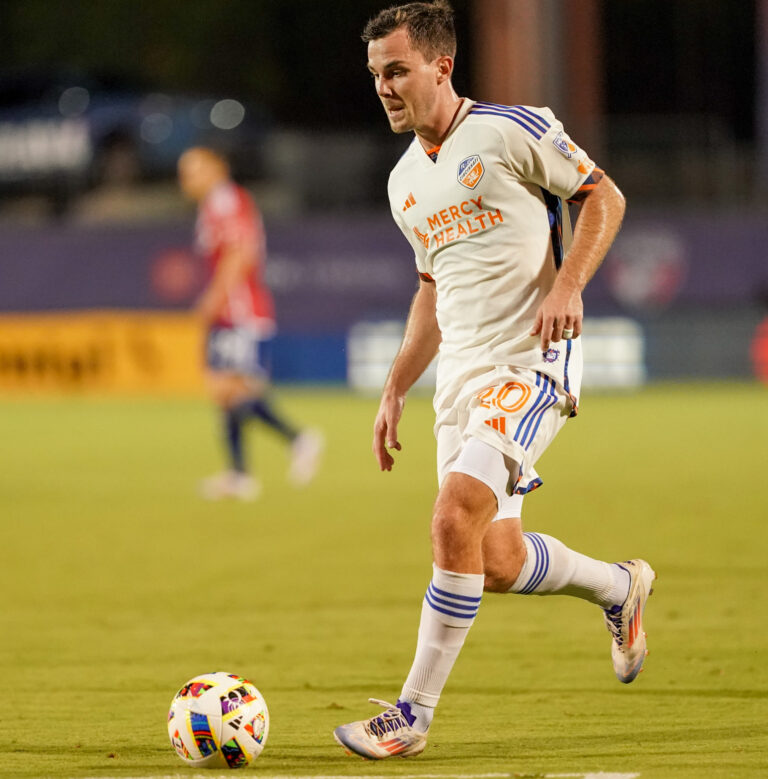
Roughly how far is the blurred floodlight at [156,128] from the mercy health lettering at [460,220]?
21.1m

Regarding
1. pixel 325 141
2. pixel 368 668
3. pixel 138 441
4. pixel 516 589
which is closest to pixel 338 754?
pixel 516 589

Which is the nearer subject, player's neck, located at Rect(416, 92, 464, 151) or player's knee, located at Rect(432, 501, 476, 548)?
player's knee, located at Rect(432, 501, 476, 548)

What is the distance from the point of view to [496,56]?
89.3 feet

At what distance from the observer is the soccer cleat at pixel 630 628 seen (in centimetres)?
564

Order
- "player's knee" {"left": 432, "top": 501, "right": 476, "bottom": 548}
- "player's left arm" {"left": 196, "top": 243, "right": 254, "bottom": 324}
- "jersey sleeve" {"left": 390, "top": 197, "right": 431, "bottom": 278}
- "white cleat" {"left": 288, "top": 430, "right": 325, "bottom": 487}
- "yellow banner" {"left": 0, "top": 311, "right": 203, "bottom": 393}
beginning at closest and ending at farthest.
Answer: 1. "player's knee" {"left": 432, "top": 501, "right": 476, "bottom": 548}
2. "jersey sleeve" {"left": 390, "top": 197, "right": 431, "bottom": 278}
3. "player's left arm" {"left": 196, "top": 243, "right": 254, "bottom": 324}
4. "white cleat" {"left": 288, "top": 430, "right": 325, "bottom": 487}
5. "yellow banner" {"left": 0, "top": 311, "right": 203, "bottom": 393}

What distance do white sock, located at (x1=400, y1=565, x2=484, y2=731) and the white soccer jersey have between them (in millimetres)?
683

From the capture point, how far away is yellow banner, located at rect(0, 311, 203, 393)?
22219 mm

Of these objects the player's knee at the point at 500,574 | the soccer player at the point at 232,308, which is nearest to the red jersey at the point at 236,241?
the soccer player at the point at 232,308

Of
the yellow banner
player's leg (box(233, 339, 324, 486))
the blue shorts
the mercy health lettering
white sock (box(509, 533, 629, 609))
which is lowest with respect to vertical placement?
the yellow banner

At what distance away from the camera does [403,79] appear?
5.21 m

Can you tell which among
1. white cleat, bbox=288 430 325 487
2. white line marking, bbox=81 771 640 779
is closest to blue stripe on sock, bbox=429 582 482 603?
white line marking, bbox=81 771 640 779

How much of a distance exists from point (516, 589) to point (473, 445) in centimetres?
63

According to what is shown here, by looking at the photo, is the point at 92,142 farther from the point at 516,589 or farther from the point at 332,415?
the point at 516,589

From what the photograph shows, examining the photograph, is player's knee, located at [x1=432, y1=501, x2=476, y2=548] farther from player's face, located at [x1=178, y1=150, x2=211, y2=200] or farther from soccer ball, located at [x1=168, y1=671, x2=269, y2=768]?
player's face, located at [x1=178, y1=150, x2=211, y2=200]
